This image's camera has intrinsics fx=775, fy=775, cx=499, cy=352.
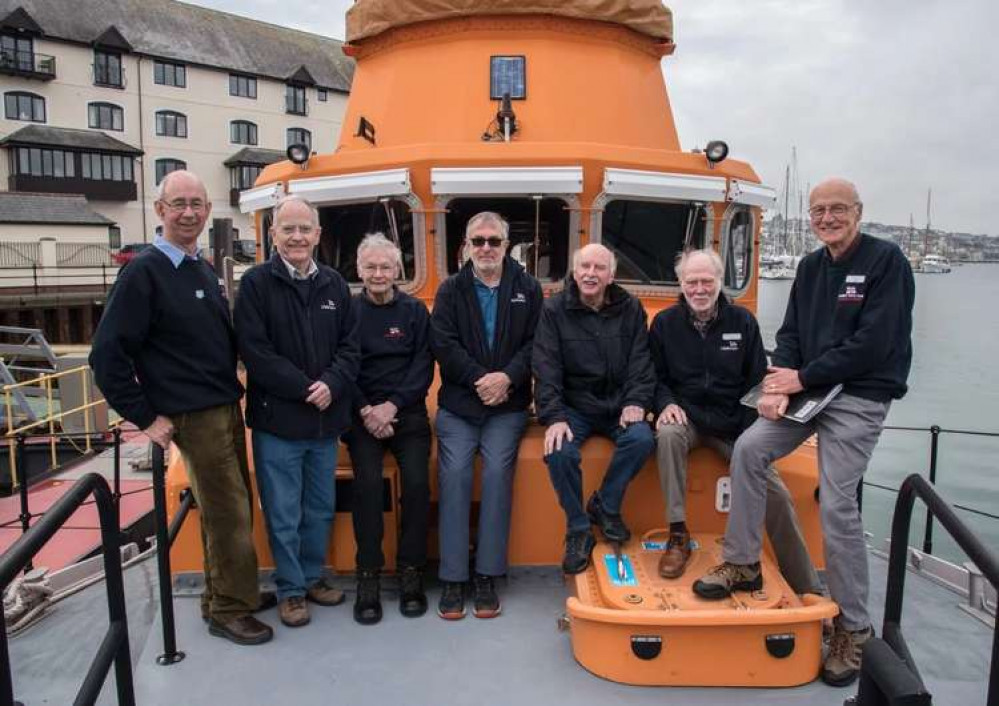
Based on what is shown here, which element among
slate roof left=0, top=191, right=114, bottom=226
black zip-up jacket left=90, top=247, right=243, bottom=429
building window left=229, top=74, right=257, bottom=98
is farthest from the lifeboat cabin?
building window left=229, top=74, right=257, bottom=98

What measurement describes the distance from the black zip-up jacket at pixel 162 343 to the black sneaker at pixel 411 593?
1.07 m

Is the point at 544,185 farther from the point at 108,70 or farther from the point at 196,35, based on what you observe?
the point at 196,35

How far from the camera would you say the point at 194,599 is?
11.5 ft

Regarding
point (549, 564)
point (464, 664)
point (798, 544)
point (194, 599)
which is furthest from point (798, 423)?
point (194, 599)

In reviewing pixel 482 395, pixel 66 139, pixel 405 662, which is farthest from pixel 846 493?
pixel 66 139

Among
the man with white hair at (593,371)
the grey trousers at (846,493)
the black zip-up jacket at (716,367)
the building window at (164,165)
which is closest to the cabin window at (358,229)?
the man with white hair at (593,371)

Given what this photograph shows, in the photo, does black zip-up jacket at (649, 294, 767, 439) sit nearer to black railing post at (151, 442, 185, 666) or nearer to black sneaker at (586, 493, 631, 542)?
black sneaker at (586, 493, 631, 542)

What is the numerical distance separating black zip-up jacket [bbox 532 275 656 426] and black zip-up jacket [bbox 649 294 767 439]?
0.13 meters

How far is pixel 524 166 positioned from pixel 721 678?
279cm

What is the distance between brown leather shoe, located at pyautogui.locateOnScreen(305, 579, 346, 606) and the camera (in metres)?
3.45

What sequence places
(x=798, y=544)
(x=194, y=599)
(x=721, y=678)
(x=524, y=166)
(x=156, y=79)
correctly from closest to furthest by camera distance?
(x=721, y=678) < (x=798, y=544) < (x=194, y=599) < (x=524, y=166) < (x=156, y=79)

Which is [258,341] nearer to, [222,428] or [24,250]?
[222,428]

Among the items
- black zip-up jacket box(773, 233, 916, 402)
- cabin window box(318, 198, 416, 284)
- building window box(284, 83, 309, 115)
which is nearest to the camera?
black zip-up jacket box(773, 233, 916, 402)

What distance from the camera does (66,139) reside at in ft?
107
